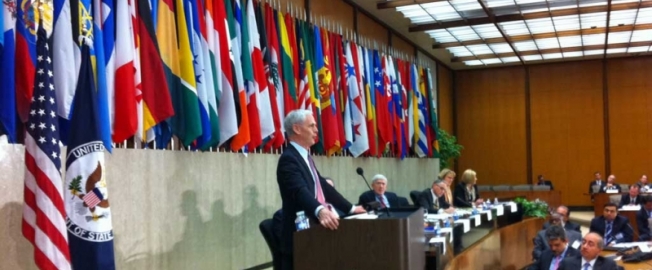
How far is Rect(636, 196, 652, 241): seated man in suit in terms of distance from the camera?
335 inches

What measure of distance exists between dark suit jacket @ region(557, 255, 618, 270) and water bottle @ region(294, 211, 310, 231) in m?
3.16

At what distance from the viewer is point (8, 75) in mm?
3832

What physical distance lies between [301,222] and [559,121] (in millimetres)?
17624

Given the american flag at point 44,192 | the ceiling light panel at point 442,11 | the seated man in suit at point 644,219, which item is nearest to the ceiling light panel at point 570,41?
the ceiling light panel at point 442,11

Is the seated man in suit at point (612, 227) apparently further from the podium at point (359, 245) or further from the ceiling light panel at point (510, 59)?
the ceiling light panel at point (510, 59)

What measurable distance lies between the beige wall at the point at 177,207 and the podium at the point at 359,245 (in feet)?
7.08

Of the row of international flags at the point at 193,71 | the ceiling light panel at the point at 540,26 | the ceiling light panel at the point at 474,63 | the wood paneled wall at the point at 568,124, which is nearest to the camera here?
the row of international flags at the point at 193,71

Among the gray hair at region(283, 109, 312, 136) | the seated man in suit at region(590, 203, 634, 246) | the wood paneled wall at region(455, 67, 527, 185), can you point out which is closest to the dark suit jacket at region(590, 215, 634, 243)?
the seated man in suit at region(590, 203, 634, 246)

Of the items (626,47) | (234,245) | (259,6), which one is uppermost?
(626,47)

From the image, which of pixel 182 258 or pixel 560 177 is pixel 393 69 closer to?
pixel 182 258

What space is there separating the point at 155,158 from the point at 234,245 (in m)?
1.69

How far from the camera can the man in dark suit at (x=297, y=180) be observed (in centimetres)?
316

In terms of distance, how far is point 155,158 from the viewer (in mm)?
5738

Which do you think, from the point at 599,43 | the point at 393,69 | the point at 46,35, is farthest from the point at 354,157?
the point at 599,43
